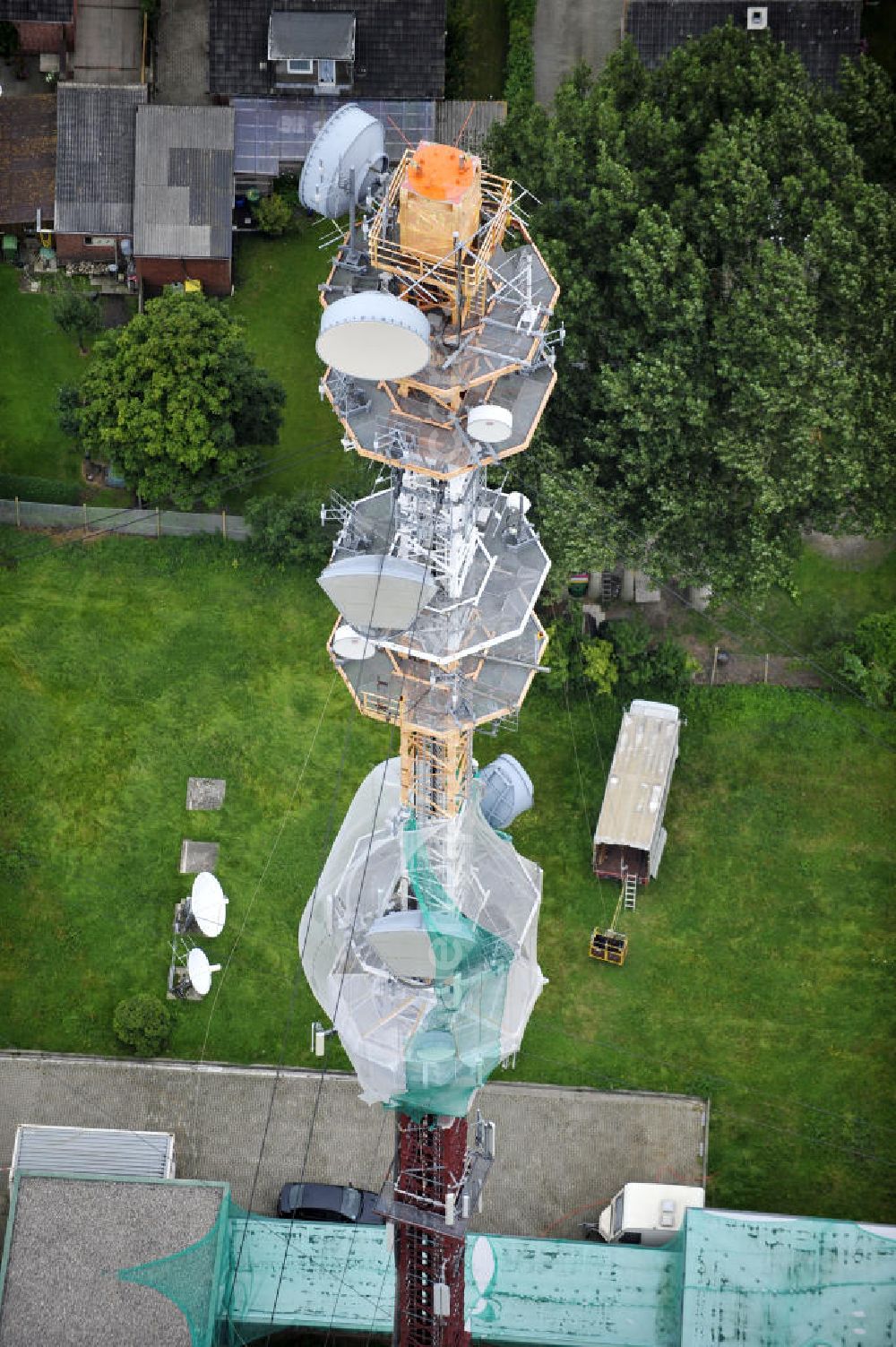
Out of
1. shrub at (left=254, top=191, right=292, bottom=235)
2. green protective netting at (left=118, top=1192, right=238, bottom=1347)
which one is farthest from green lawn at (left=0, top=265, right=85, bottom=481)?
green protective netting at (left=118, top=1192, right=238, bottom=1347)

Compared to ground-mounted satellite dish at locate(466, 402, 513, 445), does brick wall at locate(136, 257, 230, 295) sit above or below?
Answer: below

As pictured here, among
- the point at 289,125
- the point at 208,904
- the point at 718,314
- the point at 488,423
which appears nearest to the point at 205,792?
the point at 208,904

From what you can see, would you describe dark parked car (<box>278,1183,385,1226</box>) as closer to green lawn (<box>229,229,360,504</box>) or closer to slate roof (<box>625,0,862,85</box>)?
green lawn (<box>229,229,360,504</box>)

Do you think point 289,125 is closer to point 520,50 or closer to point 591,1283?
→ point 520,50

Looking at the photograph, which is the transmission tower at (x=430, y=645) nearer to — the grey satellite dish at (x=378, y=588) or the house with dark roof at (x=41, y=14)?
the grey satellite dish at (x=378, y=588)

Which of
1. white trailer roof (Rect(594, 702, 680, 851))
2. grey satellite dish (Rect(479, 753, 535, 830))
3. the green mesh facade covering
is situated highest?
grey satellite dish (Rect(479, 753, 535, 830))

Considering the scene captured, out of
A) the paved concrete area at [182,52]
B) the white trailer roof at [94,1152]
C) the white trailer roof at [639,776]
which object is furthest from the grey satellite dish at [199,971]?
the paved concrete area at [182,52]
